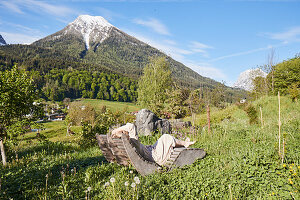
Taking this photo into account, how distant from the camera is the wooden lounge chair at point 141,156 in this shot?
4.12m

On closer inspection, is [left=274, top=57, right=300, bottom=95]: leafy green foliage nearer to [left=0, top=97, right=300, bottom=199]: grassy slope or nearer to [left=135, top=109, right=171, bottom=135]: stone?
[left=135, top=109, right=171, bottom=135]: stone

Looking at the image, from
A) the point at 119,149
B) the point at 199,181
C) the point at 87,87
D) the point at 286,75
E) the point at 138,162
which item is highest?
the point at 87,87

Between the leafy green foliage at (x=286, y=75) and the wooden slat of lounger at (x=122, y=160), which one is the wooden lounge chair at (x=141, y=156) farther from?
the leafy green foliage at (x=286, y=75)

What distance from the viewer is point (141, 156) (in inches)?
166

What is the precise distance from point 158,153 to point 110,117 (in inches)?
325

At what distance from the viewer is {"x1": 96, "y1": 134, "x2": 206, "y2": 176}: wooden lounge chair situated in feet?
13.5

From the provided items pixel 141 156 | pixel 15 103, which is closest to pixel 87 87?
pixel 15 103

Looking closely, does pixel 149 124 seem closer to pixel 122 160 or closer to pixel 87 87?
pixel 122 160

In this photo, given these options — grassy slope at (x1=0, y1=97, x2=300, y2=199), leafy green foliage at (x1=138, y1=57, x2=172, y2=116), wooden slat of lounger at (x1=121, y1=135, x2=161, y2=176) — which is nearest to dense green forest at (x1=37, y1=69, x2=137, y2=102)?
leafy green foliage at (x1=138, y1=57, x2=172, y2=116)

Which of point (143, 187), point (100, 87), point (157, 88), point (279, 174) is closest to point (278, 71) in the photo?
point (157, 88)

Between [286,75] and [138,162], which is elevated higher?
[286,75]

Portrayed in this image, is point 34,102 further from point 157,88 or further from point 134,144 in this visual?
point 157,88

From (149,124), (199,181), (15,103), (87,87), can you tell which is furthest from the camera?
(87,87)

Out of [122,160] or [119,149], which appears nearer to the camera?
[119,149]
